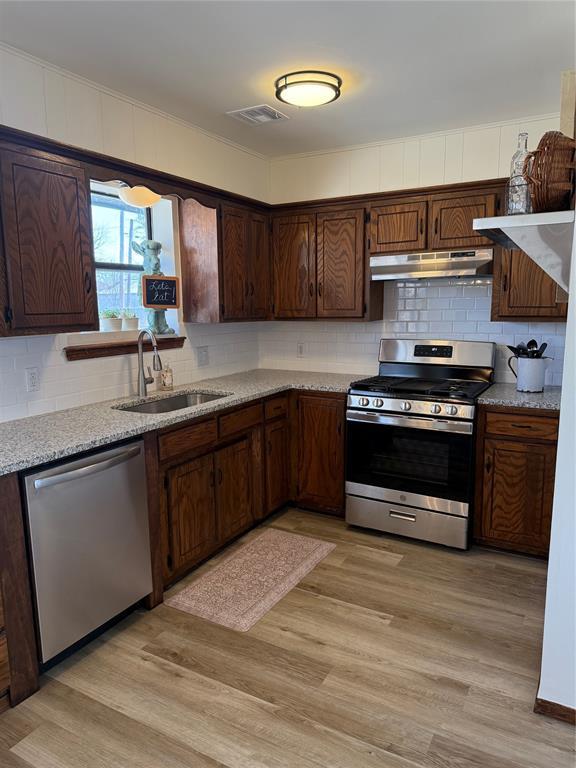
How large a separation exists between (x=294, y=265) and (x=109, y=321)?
1.51 metres

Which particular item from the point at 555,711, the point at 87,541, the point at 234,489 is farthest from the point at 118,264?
the point at 555,711

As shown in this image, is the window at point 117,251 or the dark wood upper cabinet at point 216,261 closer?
the window at point 117,251

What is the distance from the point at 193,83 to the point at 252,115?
1.69 feet

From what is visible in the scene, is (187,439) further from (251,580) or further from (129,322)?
(129,322)

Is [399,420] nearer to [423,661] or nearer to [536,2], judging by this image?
[423,661]

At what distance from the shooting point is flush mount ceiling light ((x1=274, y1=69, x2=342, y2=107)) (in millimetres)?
2602

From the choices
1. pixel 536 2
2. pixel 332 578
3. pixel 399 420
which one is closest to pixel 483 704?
pixel 332 578

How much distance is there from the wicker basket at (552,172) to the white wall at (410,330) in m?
1.91

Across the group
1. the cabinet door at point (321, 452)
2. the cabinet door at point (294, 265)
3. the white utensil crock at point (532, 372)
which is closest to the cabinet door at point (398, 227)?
the cabinet door at point (294, 265)

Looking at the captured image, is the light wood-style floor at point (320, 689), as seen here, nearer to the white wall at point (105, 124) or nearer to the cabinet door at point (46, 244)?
the cabinet door at point (46, 244)

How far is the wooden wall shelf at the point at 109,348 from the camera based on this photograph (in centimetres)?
285

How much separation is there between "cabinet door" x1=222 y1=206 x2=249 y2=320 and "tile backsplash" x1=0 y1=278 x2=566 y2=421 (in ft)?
0.99

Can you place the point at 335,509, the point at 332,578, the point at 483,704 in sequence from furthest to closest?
the point at 335,509 < the point at 332,578 < the point at 483,704

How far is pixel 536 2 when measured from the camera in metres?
2.02
